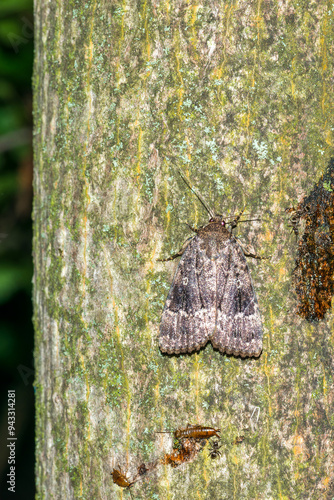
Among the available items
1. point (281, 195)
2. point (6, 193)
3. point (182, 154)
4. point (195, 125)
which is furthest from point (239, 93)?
point (6, 193)

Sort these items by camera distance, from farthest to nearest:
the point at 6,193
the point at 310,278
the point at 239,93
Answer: the point at 6,193 < the point at 310,278 < the point at 239,93

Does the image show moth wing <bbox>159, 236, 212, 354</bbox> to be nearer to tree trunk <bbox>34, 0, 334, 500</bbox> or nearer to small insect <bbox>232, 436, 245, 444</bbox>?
tree trunk <bbox>34, 0, 334, 500</bbox>

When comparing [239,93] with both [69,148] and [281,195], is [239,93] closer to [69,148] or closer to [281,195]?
[281,195]

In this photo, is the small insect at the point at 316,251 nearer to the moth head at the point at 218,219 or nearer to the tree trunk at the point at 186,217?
the tree trunk at the point at 186,217

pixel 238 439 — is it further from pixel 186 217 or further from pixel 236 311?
pixel 186 217

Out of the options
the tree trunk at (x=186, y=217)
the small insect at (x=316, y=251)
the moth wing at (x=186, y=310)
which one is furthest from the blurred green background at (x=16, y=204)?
the small insect at (x=316, y=251)

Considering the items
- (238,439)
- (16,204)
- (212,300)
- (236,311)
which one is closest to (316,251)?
(236,311)

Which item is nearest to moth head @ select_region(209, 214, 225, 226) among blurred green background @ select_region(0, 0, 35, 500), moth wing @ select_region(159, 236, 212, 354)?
moth wing @ select_region(159, 236, 212, 354)
